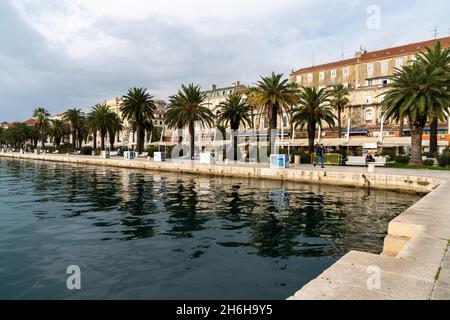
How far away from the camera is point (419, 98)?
29.3m

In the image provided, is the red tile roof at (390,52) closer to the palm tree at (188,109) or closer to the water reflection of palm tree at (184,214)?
the palm tree at (188,109)

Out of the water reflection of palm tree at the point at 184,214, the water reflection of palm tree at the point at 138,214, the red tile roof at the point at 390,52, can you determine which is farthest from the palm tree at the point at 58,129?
the water reflection of palm tree at the point at 184,214

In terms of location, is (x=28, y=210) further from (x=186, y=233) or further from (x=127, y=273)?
(x=127, y=273)

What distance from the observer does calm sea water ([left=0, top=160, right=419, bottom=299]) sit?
671 cm

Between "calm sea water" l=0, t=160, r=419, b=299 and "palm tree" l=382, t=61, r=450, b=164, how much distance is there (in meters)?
14.4

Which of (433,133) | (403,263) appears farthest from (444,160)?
(403,263)

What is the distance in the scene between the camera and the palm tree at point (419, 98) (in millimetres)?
28766

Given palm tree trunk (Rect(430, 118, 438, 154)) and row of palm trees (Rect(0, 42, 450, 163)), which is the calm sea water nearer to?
row of palm trees (Rect(0, 42, 450, 163))

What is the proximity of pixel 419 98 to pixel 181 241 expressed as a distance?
28.3 metres

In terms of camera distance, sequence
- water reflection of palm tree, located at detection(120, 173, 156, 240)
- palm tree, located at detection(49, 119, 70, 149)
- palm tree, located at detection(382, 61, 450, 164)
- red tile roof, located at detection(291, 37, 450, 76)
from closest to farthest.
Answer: water reflection of palm tree, located at detection(120, 173, 156, 240), palm tree, located at detection(382, 61, 450, 164), red tile roof, located at detection(291, 37, 450, 76), palm tree, located at detection(49, 119, 70, 149)

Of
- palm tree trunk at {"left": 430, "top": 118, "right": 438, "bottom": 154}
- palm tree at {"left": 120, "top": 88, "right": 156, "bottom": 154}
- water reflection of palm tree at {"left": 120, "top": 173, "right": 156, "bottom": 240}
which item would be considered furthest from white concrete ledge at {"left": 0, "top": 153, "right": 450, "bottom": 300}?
palm tree at {"left": 120, "top": 88, "right": 156, "bottom": 154}
